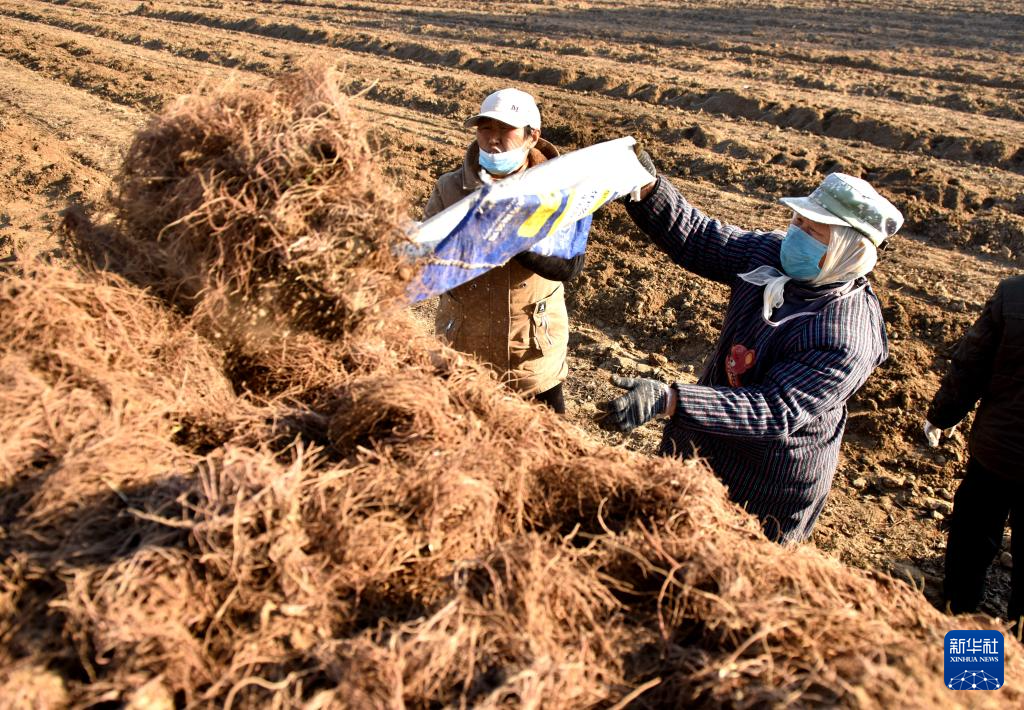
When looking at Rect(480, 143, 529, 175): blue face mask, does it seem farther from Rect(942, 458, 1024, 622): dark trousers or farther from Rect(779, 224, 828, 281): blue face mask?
Rect(942, 458, 1024, 622): dark trousers

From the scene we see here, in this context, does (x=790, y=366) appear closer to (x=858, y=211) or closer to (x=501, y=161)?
(x=858, y=211)

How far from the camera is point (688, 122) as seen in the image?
10.8 m

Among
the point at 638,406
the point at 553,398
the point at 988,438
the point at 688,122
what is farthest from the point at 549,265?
the point at 688,122

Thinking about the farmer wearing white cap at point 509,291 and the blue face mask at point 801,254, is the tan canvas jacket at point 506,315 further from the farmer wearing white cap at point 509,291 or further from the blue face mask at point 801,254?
the blue face mask at point 801,254

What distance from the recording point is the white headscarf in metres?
2.60

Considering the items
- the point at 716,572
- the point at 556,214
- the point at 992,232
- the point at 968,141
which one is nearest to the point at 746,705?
the point at 716,572

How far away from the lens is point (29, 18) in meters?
20.7

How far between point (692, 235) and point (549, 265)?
2.55ft

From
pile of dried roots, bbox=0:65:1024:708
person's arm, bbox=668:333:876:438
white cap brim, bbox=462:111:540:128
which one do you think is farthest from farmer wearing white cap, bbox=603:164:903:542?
white cap brim, bbox=462:111:540:128

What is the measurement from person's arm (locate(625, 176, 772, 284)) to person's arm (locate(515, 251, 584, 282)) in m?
0.45

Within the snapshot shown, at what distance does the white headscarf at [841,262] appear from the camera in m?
2.60

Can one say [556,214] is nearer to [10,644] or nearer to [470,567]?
[470,567]

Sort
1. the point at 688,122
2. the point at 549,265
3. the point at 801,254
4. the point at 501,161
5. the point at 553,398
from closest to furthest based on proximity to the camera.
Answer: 1. the point at 801,254
2. the point at 549,265
3. the point at 501,161
4. the point at 553,398
5. the point at 688,122

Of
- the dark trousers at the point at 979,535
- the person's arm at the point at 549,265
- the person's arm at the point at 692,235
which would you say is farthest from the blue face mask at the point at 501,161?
the dark trousers at the point at 979,535
